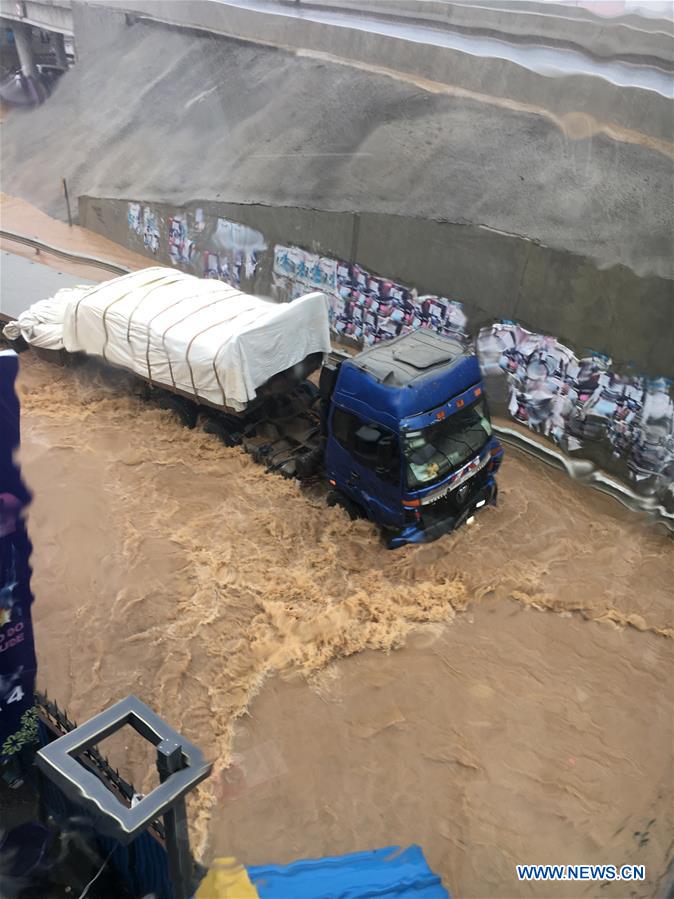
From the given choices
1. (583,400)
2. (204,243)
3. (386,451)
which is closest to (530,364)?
(583,400)

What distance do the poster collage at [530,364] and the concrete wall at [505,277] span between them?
23 cm

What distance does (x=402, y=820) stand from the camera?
682 centimetres

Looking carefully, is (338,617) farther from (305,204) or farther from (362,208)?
(305,204)

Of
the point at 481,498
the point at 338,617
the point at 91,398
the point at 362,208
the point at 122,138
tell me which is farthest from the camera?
the point at 122,138

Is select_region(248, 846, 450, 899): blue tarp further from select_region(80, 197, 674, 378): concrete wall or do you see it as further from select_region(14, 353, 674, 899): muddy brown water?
select_region(80, 197, 674, 378): concrete wall

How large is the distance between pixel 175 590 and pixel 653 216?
401 inches

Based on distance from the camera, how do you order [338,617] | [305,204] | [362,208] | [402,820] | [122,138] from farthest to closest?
[122,138], [305,204], [362,208], [338,617], [402,820]

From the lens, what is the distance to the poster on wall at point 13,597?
5199 millimetres

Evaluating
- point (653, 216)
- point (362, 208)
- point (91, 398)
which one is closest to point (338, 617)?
point (91, 398)

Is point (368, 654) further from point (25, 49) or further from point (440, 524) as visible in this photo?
point (25, 49)

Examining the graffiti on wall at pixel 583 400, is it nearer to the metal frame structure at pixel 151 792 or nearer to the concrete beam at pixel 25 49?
the metal frame structure at pixel 151 792

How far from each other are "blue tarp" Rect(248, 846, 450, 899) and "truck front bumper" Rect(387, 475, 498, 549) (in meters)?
3.98

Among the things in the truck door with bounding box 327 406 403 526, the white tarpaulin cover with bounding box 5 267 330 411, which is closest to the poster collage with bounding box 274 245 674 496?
the white tarpaulin cover with bounding box 5 267 330 411

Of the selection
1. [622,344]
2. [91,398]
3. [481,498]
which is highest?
[622,344]
